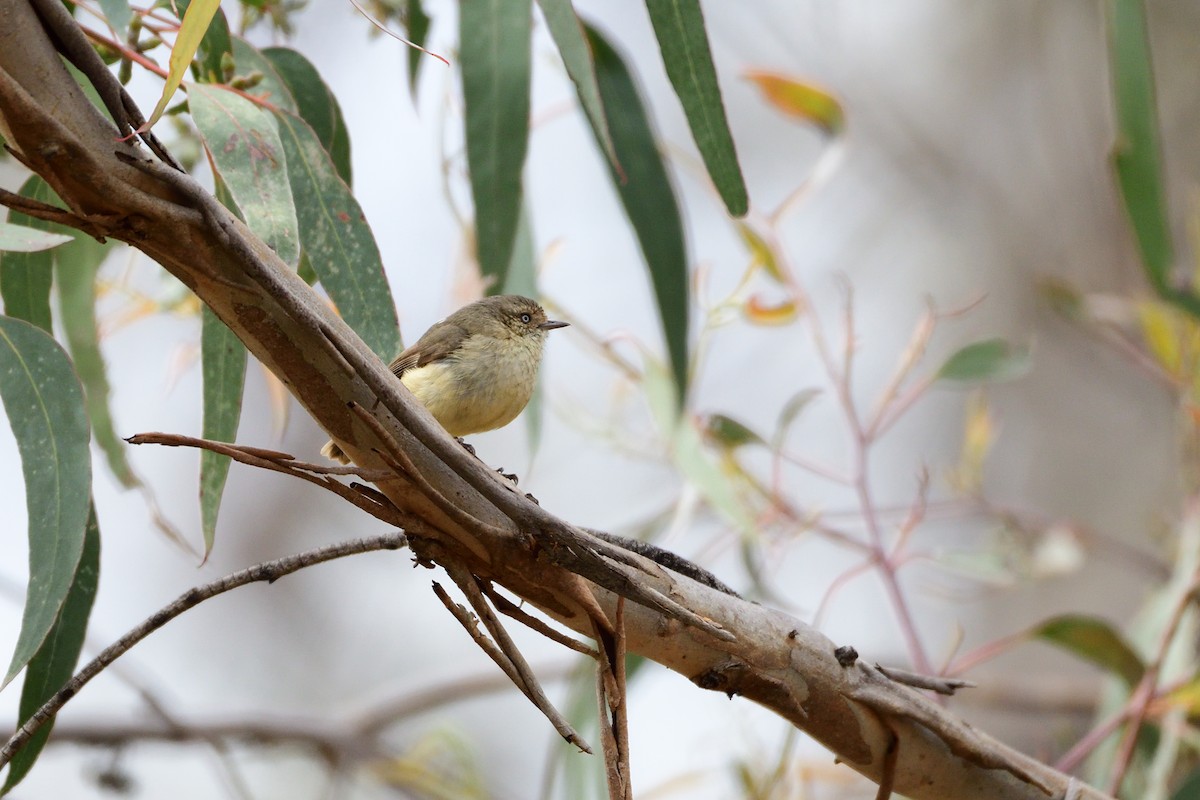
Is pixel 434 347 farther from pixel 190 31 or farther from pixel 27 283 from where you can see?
pixel 190 31

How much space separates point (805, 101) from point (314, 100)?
1.53m

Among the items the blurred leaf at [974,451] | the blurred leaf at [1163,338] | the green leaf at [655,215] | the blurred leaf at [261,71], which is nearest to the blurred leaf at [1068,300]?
the blurred leaf at [1163,338]

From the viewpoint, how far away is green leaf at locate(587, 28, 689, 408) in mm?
2031

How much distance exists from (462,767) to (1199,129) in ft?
16.1

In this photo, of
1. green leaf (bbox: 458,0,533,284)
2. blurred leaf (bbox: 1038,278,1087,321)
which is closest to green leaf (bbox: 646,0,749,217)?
green leaf (bbox: 458,0,533,284)

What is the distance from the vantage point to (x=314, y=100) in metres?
1.87

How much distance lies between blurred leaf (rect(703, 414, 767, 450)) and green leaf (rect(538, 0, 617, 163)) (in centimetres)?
91

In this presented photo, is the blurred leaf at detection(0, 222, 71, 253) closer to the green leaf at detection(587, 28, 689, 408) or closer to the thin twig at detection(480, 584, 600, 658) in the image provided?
the thin twig at detection(480, 584, 600, 658)

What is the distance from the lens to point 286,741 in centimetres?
329

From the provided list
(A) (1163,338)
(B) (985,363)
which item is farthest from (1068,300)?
(B) (985,363)

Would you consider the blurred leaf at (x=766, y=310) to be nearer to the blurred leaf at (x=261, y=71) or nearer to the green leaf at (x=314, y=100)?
the green leaf at (x=314, y=100)

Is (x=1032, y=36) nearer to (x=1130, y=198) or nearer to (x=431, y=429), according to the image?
(x=1130, y=198)

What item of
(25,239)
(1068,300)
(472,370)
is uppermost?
(1068,300)

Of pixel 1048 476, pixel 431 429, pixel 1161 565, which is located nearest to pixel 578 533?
pixel 431 429
